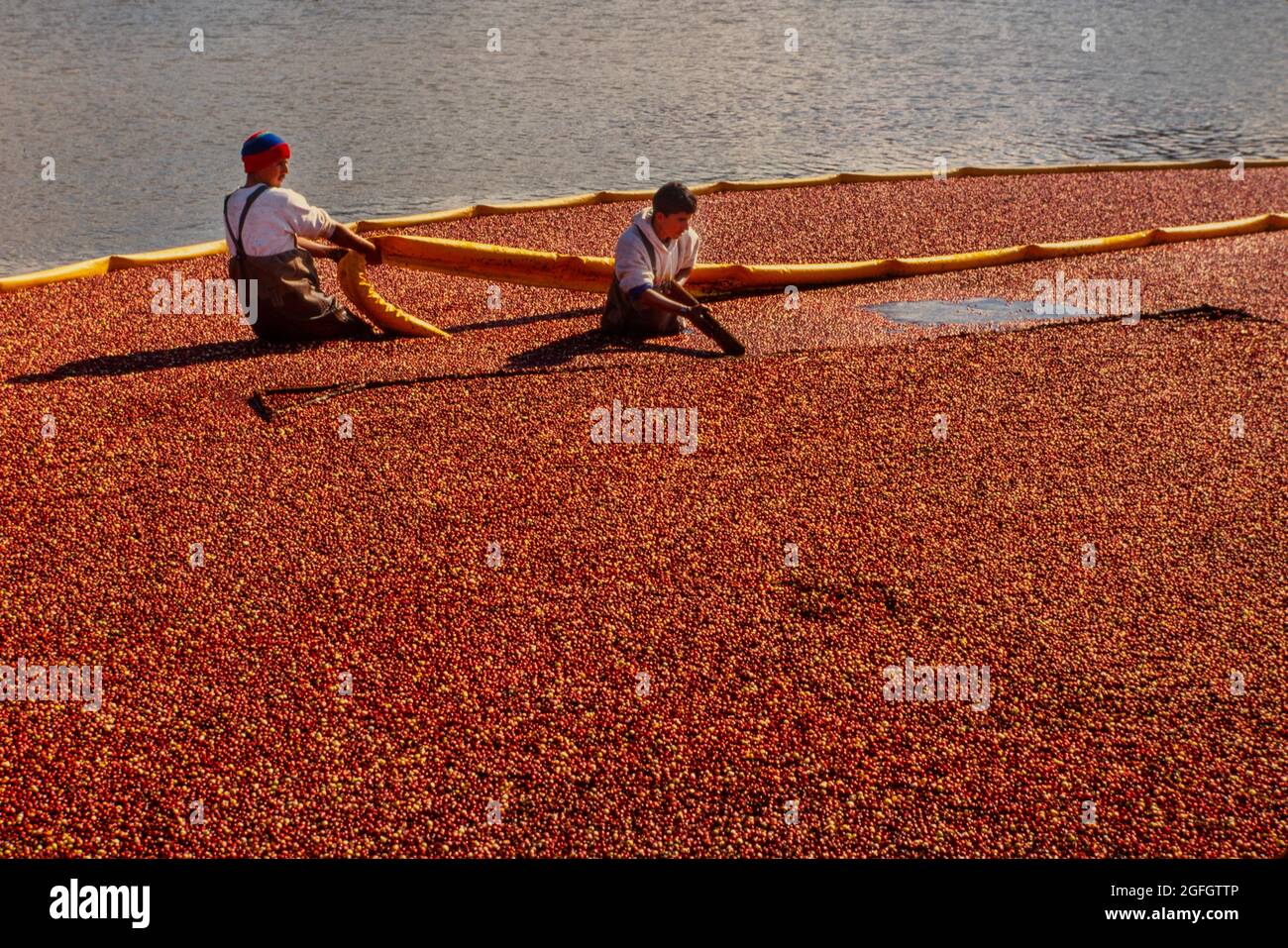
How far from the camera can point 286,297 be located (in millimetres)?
8188

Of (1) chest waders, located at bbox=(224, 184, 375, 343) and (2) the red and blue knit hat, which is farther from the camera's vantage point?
(1) chest waders, located at bbox=(224, 184, 375, 343)

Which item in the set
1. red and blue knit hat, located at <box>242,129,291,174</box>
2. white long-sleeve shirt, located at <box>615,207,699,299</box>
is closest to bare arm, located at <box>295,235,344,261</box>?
red and blue knit hat, located at <box>242,129,291,174</box>

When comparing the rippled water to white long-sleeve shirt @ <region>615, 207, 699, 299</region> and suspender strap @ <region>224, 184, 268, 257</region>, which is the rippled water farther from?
white long-sleeve shirt @ <region>615, 207, 699, 299</region>

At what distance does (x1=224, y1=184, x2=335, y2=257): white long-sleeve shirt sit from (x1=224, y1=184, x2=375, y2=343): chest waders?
0.03 metres

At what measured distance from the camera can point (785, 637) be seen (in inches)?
196

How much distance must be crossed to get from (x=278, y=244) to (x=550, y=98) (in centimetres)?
1279

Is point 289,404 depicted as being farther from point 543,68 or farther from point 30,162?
point 543,68

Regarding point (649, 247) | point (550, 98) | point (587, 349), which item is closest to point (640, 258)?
point (649, 247)

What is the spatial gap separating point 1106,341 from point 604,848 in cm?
601

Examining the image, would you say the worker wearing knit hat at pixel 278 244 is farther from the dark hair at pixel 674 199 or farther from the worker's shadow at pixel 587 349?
the dark hair at pixel 674 199

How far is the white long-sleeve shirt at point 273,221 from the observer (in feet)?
26.0

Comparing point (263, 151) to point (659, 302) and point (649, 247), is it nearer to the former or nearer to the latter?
point (649, 247)

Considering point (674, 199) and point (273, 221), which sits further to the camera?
point (674, 199)

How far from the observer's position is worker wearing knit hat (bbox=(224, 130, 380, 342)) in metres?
7.90
